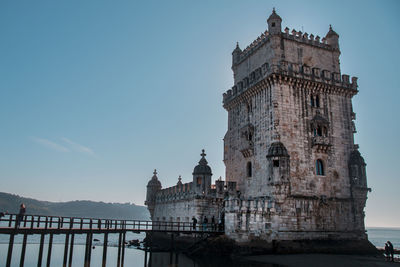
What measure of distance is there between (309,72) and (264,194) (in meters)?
12.5

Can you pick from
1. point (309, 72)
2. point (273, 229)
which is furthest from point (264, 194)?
point (309, 72)

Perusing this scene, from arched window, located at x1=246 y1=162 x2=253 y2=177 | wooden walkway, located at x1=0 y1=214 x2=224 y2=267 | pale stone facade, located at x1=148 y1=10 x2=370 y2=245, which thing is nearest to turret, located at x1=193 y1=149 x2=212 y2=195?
pale stone facade, located at x1=148 y1=10 x2=370 y2=245

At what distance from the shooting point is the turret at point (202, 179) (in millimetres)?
33500

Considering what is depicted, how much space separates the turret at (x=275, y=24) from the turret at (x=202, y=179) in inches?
598

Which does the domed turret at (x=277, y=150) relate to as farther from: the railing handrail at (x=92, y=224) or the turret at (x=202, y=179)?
the railing handrail at (x=92, y=224)

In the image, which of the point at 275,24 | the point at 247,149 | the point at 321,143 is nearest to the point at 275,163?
the point at 247,149

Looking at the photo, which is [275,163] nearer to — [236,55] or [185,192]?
[185,192]

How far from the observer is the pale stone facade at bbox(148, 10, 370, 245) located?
27078 mm

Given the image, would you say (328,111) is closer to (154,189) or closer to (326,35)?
(326,35)

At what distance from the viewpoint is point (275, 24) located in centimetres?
3212

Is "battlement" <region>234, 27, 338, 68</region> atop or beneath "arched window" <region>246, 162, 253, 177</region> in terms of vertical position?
atop

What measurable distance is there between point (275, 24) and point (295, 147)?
490 inches

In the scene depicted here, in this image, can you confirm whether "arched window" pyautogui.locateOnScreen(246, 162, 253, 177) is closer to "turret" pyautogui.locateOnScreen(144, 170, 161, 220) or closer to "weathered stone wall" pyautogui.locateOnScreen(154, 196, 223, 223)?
"weathered stone wall" pyautogui.locateOnScreen(154, 196, 223, 223)

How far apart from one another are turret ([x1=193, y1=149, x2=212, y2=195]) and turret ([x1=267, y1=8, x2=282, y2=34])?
15.2 meters
